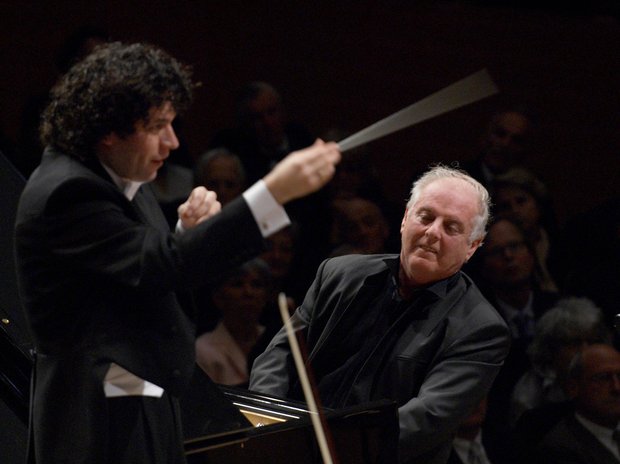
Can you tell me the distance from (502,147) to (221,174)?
1.27 meters

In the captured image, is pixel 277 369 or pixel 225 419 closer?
pixel 225 419

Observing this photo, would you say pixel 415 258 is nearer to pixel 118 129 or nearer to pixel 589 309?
pixel 118 129

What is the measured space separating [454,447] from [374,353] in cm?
129

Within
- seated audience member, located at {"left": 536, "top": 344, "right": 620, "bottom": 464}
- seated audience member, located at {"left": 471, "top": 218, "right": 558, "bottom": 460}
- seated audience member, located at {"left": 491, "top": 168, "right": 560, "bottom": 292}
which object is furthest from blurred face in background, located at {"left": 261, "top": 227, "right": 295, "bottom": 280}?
seated audience member, located at {"left": 536, "top": 344, "right": 620, "bottom": 464}

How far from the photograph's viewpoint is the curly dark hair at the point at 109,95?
1845 mm

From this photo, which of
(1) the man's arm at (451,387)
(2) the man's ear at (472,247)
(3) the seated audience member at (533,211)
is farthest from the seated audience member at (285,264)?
(1) the man's arm at (451,387)

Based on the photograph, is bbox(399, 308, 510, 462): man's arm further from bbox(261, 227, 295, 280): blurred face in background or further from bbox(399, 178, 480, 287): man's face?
bbox(261, 227, 295, 280): blurred face in background

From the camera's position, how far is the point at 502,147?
15.8 feet

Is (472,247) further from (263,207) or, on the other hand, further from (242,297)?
(242,297)

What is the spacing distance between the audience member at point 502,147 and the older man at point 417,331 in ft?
6.23

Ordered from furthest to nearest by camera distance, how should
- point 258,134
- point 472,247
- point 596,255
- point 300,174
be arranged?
point 596,255 → point 258,134 → point 472,247 → point 300,174

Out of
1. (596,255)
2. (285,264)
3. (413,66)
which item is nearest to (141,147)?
(285,264)

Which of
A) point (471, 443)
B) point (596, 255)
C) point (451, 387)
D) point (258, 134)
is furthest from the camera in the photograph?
point (596, 255)

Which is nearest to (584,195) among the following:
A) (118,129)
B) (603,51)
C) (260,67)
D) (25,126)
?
(603,51)
